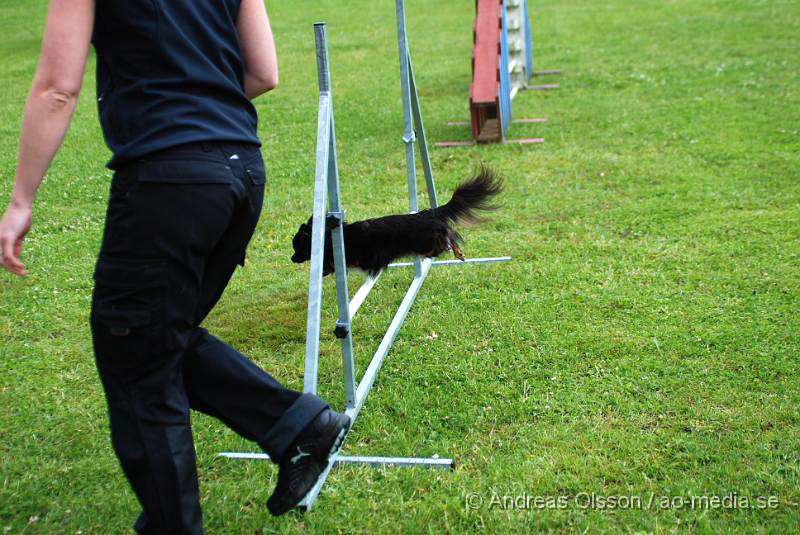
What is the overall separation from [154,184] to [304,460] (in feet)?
2.81

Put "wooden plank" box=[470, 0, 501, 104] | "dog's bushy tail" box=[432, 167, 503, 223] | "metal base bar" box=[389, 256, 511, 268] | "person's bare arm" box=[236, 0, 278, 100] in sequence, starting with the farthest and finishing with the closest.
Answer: "wooden plank" box=[470, 0, 501, 104]
"metal base bar" box=[389, 256, 511, 268]
"dog's bushy tail" box=[432, 167, 503, 223]
"person's bare arm" box=[236, 0, 278, 100]

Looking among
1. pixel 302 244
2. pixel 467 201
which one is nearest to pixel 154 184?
pixel 302 244

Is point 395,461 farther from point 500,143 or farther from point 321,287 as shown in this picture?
point 500,143

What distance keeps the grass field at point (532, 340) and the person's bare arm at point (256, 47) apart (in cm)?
136

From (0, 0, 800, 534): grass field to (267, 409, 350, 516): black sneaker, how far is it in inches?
15.3

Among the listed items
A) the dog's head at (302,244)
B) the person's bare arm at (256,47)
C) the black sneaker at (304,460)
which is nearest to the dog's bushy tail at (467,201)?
the dog's head at (302,244)

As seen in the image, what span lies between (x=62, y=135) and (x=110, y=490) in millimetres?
1503

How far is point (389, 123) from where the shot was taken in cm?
890

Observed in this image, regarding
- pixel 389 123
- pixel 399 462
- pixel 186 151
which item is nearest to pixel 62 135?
pixel 186 151

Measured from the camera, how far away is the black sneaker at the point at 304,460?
2279 millimetres

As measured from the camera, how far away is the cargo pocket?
6.30ft

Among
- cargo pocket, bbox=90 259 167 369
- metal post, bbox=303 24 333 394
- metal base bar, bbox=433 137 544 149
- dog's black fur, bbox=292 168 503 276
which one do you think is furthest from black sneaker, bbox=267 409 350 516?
metal base bar, bbox=433 137 544 149

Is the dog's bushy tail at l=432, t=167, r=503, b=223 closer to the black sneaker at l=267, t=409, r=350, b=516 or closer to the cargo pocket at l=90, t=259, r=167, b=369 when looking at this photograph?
the black sneaker at l=267, t=409, r=350, b=516

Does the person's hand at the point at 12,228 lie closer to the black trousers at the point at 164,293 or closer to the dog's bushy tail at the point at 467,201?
the black trousers at the point at 164,293
